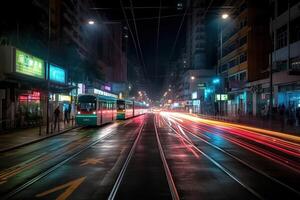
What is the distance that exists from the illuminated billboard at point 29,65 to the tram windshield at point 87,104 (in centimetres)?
489

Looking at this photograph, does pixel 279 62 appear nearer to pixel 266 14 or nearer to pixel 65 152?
pixel 266 14

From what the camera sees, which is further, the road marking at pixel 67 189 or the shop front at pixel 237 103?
Result: the shop front at pixel 237 103

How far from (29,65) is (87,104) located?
823 centimetres

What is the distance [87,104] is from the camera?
40.3 meters

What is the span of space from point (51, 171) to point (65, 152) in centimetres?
592

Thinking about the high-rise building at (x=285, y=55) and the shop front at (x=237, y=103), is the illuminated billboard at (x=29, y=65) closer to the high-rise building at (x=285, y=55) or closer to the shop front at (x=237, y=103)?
the high-rise building at (x=285, y=55)

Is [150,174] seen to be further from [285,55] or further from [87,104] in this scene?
[285,55]

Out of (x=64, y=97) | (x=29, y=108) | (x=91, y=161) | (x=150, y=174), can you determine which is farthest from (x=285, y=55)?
(x=150, y=174)

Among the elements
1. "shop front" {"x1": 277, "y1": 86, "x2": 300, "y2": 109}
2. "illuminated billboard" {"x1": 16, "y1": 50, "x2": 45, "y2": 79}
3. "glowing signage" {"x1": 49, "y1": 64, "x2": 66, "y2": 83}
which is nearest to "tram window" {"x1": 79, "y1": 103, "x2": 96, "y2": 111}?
"glowing signage" {"x1": 49, "y1": 64, "x2": 66, "y2": 83}

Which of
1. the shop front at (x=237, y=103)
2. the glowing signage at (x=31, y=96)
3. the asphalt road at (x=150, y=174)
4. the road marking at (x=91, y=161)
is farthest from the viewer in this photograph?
the shop front at (x=237, y=103)

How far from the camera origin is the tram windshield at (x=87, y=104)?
40.2 m

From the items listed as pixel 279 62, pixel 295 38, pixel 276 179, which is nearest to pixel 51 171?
pixel 276 179

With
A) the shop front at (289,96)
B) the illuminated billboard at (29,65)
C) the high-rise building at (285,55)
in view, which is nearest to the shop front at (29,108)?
the illuminated billboard at (29,65)

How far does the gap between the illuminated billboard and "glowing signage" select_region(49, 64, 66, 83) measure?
3120mm
